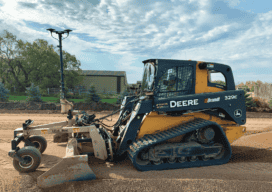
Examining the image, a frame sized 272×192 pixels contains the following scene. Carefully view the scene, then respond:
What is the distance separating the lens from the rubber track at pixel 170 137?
440 cm

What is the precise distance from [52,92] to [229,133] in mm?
27366

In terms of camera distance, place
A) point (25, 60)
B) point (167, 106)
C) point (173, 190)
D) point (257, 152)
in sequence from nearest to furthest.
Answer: point (173, 190)
point (167, 106)
point (257, 152)
point (25, 60)

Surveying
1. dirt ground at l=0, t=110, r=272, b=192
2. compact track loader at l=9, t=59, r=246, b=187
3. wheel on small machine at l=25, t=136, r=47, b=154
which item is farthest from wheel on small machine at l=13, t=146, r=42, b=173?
wheel on small machine at l=25, t=136, r=47, b=154

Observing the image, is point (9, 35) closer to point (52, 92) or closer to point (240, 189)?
point (52, 92)

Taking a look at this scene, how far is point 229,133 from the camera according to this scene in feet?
17.6

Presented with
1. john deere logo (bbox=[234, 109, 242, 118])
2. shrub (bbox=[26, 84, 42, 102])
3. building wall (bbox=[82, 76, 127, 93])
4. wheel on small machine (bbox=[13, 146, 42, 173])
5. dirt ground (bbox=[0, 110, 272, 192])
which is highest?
building wall (bbox=[82, 76, 127, 93])

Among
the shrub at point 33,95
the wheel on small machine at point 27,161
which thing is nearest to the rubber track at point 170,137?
the wheel on small machine at point 27,161

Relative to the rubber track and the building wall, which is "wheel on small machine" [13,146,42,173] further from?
the building wall

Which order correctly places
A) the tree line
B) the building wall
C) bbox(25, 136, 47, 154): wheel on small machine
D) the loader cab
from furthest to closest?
the building wall, the tree line, bbox(25, 136, 47, 154): wheel on small machine, the loader cab

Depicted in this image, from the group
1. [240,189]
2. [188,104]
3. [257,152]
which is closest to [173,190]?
[240,189]

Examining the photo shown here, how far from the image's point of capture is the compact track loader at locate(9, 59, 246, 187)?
457cm

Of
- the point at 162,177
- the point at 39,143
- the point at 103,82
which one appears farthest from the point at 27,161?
the point at 103,82

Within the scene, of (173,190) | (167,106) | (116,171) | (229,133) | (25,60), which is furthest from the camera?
(25,60)

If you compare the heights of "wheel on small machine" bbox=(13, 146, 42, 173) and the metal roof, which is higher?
the metal roof
